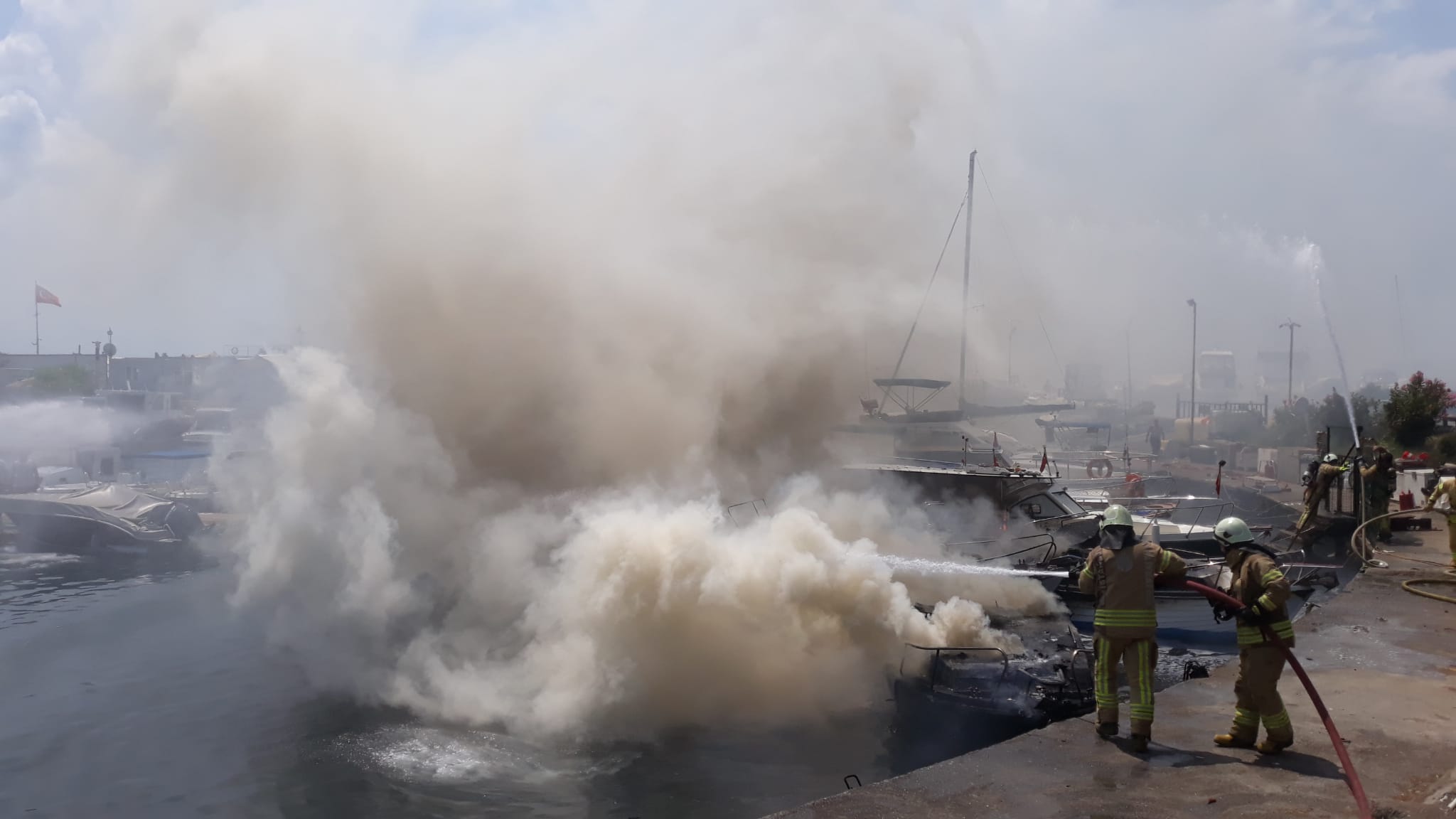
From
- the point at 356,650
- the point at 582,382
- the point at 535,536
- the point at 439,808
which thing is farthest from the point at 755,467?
the point at 439,808

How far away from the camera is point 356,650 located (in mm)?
14453

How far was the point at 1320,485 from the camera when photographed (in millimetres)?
16469

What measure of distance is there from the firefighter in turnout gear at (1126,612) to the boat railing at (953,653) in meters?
2.66

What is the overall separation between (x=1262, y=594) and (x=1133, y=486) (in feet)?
59.0

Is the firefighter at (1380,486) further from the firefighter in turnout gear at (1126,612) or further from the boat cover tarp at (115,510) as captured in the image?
the boat cover tarp at (115,510)

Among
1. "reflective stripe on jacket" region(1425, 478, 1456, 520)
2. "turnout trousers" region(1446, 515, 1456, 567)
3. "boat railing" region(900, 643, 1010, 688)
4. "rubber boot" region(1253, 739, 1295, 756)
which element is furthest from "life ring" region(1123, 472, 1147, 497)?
"rubber boot" region(1253, 739, 1295, 756)

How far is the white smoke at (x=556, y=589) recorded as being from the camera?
11.6 meters

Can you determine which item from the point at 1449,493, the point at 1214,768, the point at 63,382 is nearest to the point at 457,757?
the point at 1214,768

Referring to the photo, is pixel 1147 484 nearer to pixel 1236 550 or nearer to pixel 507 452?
pixel 507 452

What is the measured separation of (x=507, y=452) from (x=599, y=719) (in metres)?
6.81

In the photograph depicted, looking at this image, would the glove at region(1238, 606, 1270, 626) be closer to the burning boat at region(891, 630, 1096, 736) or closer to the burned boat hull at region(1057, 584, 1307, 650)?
the burning boat at region(891, 630, 1096, 736)

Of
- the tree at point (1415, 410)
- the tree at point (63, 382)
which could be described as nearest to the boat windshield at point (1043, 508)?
the tree at point (1415, 410)

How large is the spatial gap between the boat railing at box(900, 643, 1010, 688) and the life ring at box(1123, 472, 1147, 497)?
528 inches

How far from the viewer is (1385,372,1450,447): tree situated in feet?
91.6
